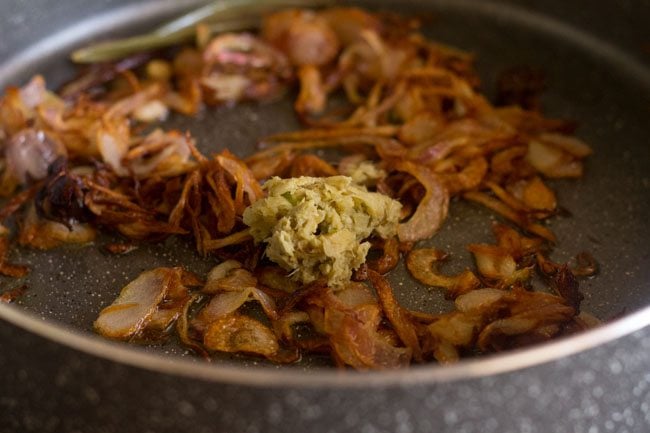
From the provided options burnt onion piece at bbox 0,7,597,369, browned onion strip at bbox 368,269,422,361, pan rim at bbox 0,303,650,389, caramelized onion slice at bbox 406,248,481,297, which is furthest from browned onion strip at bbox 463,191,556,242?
pan rim at bbox 0,303,650,389

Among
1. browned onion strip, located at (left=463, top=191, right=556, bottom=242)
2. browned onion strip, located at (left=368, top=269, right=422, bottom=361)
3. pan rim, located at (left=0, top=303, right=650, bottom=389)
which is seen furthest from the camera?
browned onion strip, located at (left=463, top=191, right=556, bottom=242)

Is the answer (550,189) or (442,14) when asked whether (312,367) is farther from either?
(442,14)

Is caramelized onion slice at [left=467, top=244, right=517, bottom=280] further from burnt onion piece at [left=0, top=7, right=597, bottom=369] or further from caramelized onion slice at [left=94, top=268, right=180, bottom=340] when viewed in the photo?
caramelized onion slice at [left=94, top=268, right=180, bottom=340]

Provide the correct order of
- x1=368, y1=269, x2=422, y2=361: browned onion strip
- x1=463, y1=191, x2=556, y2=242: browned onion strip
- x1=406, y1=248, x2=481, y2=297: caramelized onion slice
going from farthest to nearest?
x1=463, y1=191, x2=556, y2=242: browned onion strip, x1=406, y1=248, x2=481, y2=297: caramelized onion slice, x1=368, y1=269, x2=422, y2=361: browned onion strip

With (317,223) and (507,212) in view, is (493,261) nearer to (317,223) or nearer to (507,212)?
(507,212)

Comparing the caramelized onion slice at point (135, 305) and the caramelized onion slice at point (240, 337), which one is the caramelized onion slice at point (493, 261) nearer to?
the caramelized onion slice at point (240, 337)

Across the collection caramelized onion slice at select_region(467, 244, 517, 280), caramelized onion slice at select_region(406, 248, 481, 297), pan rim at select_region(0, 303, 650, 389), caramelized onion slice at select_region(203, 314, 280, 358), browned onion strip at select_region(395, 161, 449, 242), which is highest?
pan rim at select_region(0, 303, 650, 389)
